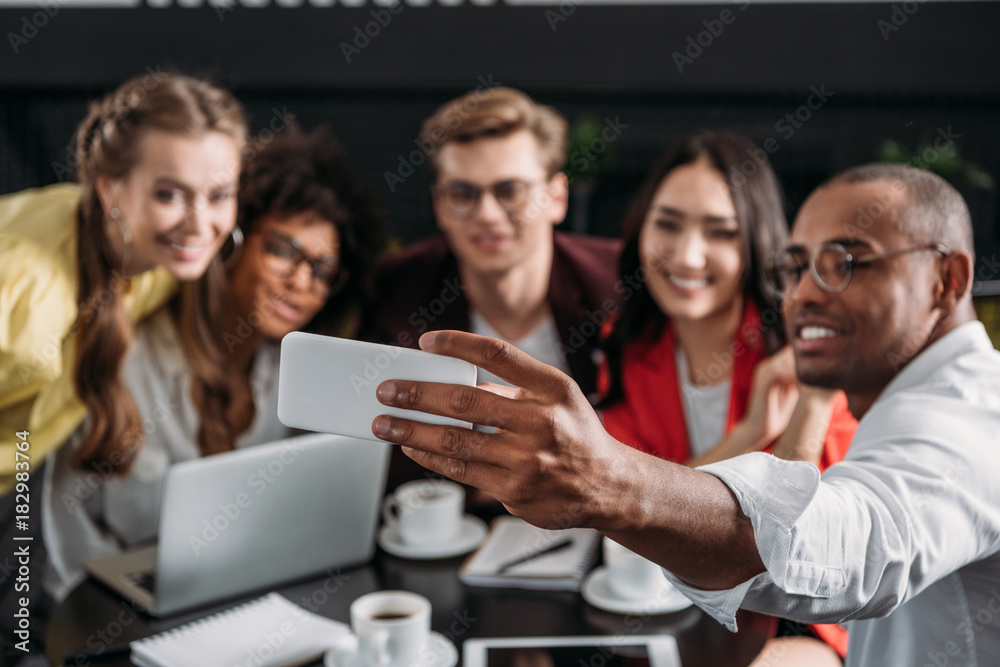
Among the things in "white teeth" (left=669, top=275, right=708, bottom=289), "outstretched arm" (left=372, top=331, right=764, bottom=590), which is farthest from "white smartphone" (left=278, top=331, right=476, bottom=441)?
"white teeth" (left=669, top=275, right=708, bottom=289)

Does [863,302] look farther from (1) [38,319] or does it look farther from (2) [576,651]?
(1) [38,319]

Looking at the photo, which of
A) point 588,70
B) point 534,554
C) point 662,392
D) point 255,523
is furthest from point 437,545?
point 588,70

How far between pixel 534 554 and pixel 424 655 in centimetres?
36

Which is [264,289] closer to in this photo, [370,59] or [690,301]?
[690,301]

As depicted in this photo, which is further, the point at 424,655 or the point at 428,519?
the point at 428,519

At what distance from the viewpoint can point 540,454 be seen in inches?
26.8

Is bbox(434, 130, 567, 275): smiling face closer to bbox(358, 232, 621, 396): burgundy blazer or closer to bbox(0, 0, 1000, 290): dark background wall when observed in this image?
bbox(358, 232, 621, 396): burgundy blazer

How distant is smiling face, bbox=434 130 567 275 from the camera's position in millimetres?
2117

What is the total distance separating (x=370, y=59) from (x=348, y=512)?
8.14 ft

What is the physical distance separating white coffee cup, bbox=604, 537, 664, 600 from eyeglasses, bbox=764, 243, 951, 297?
0.50m

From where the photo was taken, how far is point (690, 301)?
1.88 metres

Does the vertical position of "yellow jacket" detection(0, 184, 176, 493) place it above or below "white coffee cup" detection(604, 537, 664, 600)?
above

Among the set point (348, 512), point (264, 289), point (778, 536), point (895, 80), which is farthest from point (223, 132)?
point (895, 80)

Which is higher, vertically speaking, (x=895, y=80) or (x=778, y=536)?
(x=895, y=80)
